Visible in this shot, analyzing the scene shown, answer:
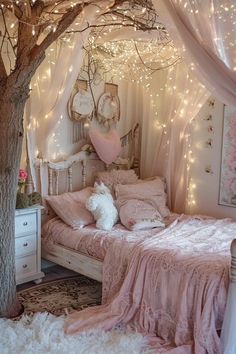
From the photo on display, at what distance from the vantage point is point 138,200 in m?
3.79

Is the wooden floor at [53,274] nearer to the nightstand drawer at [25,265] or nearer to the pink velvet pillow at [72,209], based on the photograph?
the nightstand drawer at [25,265]

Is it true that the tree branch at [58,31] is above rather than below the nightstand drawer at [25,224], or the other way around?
above

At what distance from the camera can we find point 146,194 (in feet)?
13.0

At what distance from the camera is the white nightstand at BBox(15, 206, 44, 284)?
129 inches

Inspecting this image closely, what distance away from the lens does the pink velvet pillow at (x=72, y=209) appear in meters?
3.50

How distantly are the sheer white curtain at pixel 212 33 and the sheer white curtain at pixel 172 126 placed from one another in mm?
1651

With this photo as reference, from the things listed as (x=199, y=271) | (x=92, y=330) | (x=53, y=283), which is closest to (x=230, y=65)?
(x=199, y=271)

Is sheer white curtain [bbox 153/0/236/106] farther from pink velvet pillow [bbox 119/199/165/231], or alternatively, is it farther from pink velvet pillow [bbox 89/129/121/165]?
pink velvet pillow [bbox 89/129/121/165]

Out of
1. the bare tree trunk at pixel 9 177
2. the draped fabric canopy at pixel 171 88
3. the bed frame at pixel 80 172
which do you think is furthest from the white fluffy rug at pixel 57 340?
the draped fabric canopy at pixel 171 88

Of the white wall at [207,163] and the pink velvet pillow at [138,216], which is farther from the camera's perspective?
the white wall at [207,163]

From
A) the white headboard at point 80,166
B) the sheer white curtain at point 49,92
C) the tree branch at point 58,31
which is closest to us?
the tree branch at point 58,31

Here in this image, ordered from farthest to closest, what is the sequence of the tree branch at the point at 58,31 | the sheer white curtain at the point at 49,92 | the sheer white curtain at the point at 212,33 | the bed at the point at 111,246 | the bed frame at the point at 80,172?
the sheer white curtain at the point at 49,92 < the bed frame at the point at 80,172 < the bed at the point at 111,246 < the tree branch at the point at 58,31 < the sheer white curtain at the point at 212,33

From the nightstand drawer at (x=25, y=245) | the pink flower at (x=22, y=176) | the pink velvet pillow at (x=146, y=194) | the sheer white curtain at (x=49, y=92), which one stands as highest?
the sheer white curtain at (x=49, y=92)

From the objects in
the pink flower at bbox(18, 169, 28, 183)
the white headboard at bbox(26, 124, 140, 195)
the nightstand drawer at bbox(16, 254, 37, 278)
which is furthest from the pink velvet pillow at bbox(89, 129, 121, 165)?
the nightstand drawer at bbox(16, 254, 37, 278)
